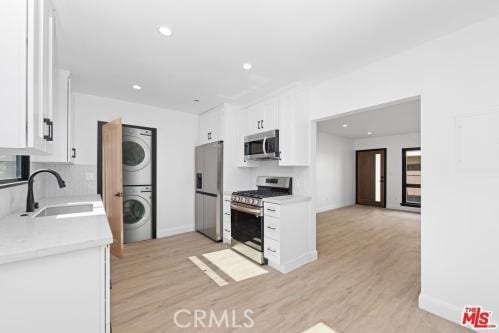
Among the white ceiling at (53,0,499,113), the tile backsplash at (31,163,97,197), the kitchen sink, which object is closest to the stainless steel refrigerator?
the white ceiling at (53,0,499,113)

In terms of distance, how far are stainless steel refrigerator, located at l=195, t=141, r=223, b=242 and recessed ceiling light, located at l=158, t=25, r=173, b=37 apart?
80.1 inches

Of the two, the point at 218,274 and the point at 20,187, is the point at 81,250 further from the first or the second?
the point at 218,274

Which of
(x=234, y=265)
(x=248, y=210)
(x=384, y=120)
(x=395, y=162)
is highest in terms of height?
(x=384, y=120)

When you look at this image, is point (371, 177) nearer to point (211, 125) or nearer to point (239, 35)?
point (211, 125)

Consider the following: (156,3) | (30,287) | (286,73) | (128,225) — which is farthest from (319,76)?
(128,225)

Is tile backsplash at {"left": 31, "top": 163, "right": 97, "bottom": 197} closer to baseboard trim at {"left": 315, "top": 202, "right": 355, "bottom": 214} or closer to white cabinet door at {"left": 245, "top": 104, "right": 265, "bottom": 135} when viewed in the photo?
white cabinet door at {"left": 245, "top": 104, "right": 265, "bottom": 135}

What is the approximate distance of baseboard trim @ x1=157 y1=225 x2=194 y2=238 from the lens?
13.0 ft

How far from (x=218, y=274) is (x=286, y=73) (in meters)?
2.61

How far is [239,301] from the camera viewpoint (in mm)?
2055

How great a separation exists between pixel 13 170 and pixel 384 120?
6.22 metres

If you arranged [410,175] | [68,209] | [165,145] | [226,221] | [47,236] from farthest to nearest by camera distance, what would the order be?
[410,175] → [165,145] → [226,221] → [68,209] → [47,236]

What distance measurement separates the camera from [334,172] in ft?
22.7

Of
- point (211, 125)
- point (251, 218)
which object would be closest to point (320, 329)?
point (251, 218)

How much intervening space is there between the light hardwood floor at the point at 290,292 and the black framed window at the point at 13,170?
1.41 metres
